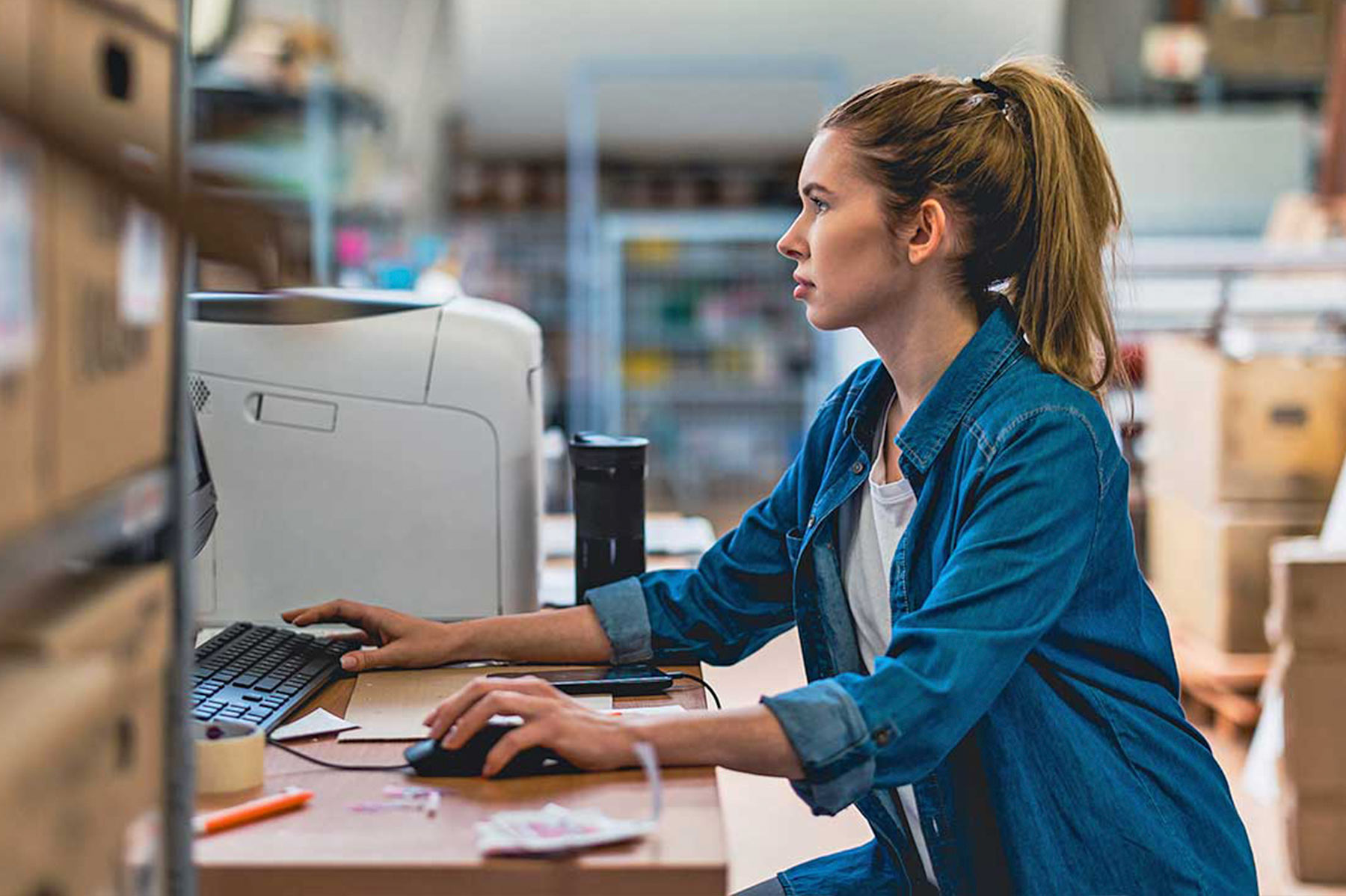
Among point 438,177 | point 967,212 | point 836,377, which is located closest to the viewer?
point 967,212

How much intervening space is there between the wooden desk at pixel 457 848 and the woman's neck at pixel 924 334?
0.50 meters

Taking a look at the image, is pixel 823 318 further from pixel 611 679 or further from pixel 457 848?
pixel 457 848

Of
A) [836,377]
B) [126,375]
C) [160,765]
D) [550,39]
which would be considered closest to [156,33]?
[126,375]

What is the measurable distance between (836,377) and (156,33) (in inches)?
235

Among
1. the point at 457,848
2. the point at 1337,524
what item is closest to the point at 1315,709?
the point at 1337,524

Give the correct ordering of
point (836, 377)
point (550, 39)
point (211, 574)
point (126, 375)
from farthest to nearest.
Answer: point (550, 39) < point (836, 377) < point (211, 574) < point (126, 375)

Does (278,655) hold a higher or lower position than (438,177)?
lower

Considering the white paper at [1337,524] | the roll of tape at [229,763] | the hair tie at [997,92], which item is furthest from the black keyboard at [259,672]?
the white paper at [1337,524]

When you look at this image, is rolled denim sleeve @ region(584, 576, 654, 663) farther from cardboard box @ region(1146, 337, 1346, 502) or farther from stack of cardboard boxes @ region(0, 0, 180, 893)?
cardboard box @ region(1146, 337, 1346, 502)

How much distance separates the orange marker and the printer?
0.66 m

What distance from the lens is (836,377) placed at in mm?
6746

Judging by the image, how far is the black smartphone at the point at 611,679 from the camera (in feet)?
4.87

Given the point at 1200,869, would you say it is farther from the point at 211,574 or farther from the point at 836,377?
the point at 836,377

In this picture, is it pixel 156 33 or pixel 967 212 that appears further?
pixel 967 212
